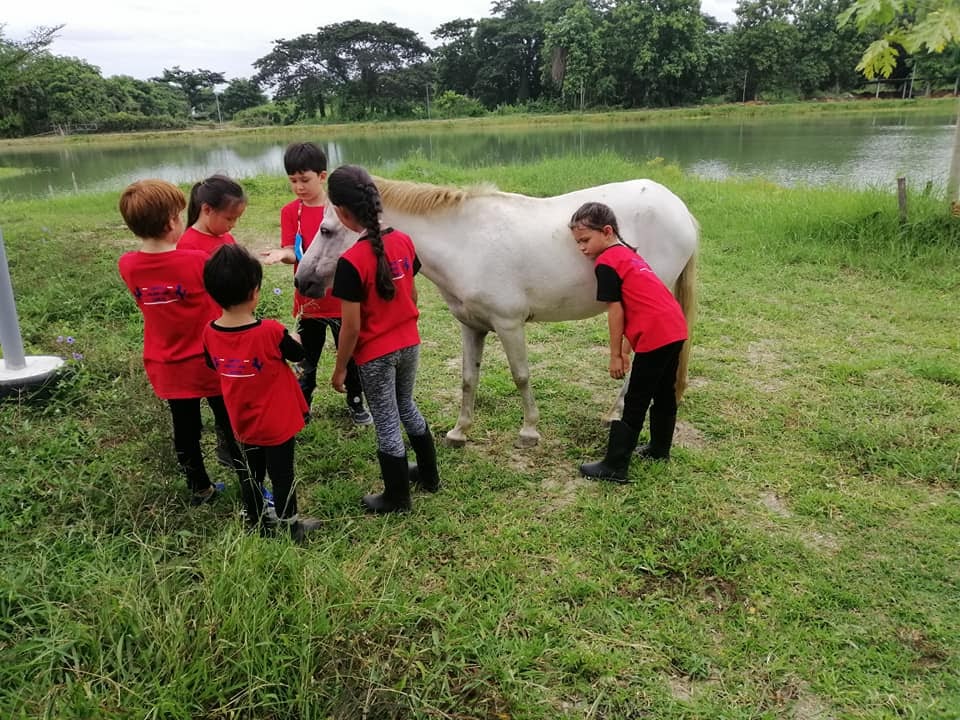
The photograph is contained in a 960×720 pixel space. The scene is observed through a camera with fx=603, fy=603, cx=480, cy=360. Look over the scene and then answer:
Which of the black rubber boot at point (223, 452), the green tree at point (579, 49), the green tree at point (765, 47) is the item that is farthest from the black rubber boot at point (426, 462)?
the green tree at point (765, 47)

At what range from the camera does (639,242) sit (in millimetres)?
3461

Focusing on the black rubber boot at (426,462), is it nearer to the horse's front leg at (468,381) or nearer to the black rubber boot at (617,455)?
the horse's front leg at (468,381)

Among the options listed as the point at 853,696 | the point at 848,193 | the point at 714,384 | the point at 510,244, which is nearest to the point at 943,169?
the point at 848,193

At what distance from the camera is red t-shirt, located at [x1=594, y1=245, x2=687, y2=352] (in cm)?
289

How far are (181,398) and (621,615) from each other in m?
2.01

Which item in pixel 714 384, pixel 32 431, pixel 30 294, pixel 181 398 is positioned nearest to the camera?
pixel 181 398

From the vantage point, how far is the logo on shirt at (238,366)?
2232 mm

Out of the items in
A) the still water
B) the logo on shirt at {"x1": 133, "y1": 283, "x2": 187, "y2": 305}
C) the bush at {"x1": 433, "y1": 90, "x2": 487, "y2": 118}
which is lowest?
the logo on shirt at {"x1": 133, "y1": 283, "x2": 187, "y2": 305}

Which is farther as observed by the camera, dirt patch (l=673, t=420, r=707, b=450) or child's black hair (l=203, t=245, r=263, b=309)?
dirt patch (l=673, t=420, r=707, b=450)

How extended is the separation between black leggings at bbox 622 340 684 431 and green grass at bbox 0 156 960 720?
372 millimetres

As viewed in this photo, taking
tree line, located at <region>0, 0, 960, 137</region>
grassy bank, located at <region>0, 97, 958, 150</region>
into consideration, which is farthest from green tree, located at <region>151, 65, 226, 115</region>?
grassy bank, located at <region>0, 97, 958, 150</region>

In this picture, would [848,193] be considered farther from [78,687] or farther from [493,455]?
[78,687]

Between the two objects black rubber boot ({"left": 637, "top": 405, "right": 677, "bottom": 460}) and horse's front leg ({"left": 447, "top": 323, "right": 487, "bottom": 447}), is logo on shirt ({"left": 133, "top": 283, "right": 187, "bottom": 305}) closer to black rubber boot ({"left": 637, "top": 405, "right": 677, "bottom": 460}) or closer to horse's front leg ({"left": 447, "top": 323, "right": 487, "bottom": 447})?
horse's front leg ({"left": 447, "top": 323, "right": 487, "bottom": 447})

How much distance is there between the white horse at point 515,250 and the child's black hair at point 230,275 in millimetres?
836
